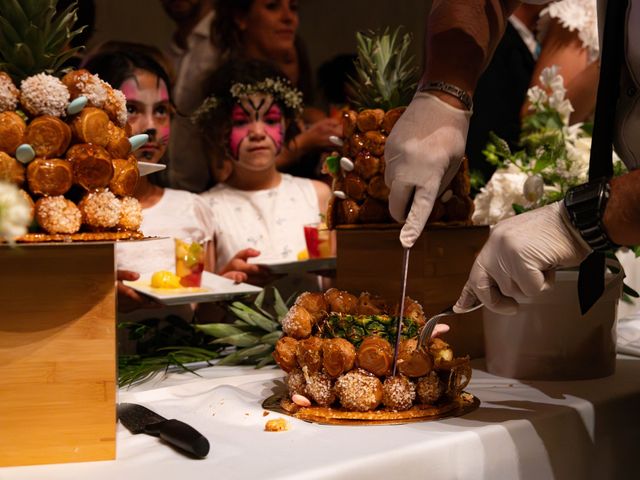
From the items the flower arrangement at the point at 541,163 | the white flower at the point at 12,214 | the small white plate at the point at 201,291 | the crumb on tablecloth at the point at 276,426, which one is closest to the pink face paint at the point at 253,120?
the small white plate at the point at 201,291

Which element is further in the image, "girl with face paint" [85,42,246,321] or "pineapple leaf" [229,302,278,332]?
"girl with face paint" [85,42,246,321]

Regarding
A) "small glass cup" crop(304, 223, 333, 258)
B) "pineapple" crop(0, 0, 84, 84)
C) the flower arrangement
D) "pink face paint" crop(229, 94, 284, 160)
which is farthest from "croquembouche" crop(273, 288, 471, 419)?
"pink face paint" crop(229, 94, 284, 160)

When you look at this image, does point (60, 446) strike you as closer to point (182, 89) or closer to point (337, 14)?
point (182, 89)

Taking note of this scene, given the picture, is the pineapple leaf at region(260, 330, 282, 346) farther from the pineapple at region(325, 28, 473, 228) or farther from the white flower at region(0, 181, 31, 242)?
the white flower at region(0, 181, 31, 242)

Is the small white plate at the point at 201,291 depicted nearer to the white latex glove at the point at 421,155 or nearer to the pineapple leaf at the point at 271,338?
the pineapple leaf at the point at 271,338

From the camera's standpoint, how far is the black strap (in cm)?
140

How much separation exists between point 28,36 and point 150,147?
6.05 feet

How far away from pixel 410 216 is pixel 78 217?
2.06ft

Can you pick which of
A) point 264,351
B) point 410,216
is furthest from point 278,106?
point 410,216

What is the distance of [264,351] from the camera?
1.79 metres

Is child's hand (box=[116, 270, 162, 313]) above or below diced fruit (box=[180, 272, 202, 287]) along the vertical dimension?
below

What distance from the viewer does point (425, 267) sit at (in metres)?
1.76

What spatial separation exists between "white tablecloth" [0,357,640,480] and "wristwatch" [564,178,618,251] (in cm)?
Answer: 31

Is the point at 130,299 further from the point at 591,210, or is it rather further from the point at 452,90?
the point at 591,210
